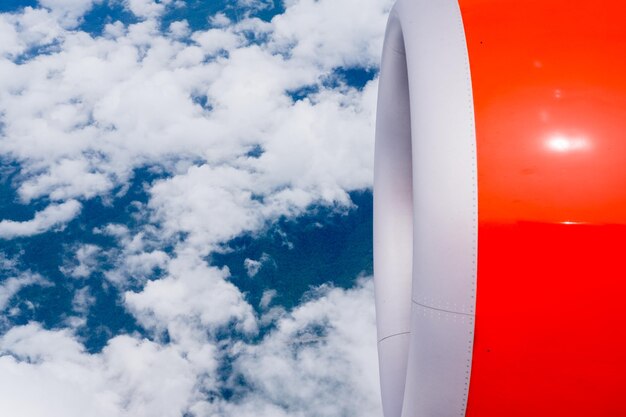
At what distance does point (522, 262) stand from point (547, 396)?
148 centimetres

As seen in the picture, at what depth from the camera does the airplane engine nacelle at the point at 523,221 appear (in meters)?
5.25

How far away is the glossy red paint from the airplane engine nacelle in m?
0.01

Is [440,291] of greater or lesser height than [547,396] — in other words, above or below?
above

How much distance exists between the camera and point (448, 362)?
5.61 metres

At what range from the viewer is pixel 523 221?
5.28m

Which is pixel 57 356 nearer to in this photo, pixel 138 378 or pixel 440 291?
pixel 138 378

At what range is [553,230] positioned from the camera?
5.25 meters

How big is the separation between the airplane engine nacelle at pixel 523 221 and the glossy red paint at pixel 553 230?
0.01 m

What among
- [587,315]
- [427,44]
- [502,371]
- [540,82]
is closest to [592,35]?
[540,82]

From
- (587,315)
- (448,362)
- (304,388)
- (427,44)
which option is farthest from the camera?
(304,388)

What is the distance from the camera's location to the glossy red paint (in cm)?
522

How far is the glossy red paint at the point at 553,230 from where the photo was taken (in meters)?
5.22

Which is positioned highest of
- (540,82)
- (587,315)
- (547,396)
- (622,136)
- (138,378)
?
(138,378)

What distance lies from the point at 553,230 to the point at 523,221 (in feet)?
0.99
